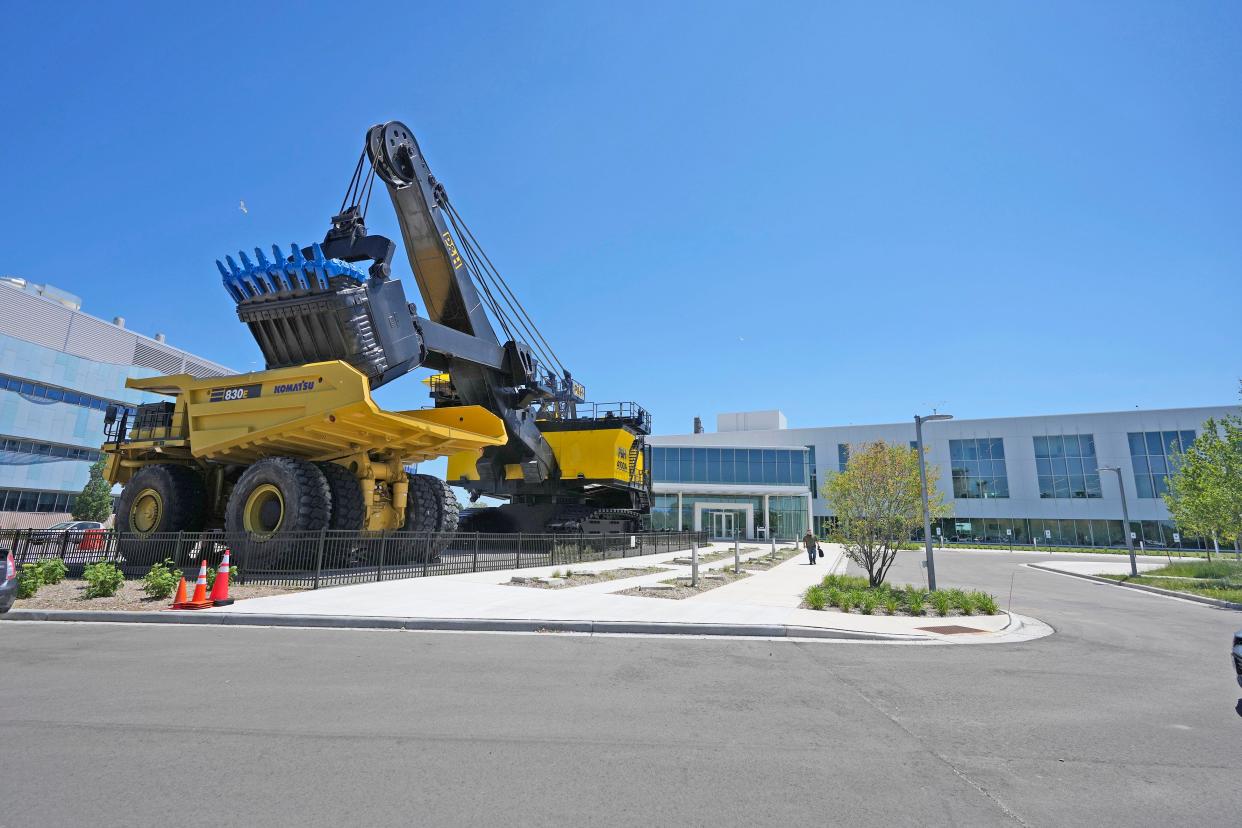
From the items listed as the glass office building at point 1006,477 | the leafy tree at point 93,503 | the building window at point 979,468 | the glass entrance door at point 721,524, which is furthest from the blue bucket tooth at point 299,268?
the building window at point 979,468

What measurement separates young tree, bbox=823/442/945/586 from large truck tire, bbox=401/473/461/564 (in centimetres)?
1095

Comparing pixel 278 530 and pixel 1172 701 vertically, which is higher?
pixel 278 530

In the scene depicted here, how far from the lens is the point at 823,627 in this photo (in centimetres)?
898

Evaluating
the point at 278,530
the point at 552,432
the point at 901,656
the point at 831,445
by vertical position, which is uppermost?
the point at 831,445

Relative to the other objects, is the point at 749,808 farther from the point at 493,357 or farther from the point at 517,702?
the point at 493,357

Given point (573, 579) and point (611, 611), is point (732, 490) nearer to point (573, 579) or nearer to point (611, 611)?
point (573, 579)

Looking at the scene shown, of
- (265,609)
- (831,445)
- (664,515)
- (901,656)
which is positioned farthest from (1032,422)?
(265,609)

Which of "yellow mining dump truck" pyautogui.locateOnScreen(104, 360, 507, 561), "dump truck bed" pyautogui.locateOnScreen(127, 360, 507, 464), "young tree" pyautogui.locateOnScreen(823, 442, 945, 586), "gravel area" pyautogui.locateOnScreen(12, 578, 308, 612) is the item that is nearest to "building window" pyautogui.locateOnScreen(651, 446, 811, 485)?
"yellow mining dump truck" pyautogui.locateOnScreen(104, 360, 507, 561)

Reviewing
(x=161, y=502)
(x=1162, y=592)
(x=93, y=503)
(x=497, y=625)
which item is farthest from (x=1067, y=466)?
(x=93, y=503)

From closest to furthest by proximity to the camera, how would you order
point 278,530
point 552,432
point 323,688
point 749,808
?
point 749,808 < point 323,688 < point 278,530 < point 552,432

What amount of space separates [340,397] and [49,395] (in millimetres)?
54546

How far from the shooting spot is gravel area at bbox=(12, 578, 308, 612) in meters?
10.2

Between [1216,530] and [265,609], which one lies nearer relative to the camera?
[265,609]

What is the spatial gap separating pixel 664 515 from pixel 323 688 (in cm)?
4477
